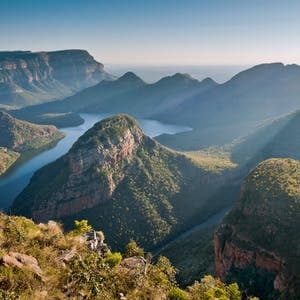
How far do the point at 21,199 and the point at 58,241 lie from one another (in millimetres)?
98724

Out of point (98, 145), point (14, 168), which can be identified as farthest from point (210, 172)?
point (14, 168)

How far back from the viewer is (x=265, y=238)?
4900 cm

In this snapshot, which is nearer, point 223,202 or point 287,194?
point 287,194

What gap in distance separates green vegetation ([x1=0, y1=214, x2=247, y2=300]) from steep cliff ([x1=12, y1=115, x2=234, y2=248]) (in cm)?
7080

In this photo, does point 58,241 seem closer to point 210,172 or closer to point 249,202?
point 249,202

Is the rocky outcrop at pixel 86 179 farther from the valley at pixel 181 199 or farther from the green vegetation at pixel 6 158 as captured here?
the green vegetation at pixel 6 158

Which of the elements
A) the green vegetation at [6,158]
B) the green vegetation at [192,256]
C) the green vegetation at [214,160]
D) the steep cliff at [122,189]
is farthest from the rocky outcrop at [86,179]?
the green vegetation at [6,158]

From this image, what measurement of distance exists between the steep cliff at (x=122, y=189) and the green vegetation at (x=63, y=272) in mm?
70796

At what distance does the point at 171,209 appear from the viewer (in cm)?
10662

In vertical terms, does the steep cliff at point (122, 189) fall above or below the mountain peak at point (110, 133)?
below

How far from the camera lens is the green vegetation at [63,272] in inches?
562

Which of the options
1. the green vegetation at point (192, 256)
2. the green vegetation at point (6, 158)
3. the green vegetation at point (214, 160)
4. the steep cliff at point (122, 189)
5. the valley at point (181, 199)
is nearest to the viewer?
the valley at point (181, 199)

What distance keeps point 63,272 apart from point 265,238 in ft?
131

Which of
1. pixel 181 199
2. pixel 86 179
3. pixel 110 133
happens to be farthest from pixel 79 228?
pixel 181 199
